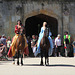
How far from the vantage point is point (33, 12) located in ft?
61.7

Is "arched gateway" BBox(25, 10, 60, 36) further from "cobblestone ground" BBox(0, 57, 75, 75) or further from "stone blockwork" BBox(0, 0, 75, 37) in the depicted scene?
"cobblestone ground" BBox(0, 57, 75, 75)

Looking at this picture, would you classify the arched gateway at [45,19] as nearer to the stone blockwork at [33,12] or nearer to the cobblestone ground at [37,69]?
the stone blockwork at [33,12]

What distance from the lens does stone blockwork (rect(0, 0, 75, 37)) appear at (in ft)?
61.2

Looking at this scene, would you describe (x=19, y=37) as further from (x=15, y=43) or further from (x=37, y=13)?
(x=37, y=13)

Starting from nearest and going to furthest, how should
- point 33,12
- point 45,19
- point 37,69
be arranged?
point 37,69, point 33,12, point 45,19

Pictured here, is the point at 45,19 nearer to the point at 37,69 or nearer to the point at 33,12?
the point at 33,12

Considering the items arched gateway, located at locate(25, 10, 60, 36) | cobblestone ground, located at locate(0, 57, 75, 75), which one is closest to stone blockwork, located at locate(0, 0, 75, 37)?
arched gateway, located at locate(25, 10, 60, 36)

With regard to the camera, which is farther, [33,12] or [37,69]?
[33,12]

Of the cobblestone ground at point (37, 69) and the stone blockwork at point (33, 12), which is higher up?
the stone blockwork at point (33, 12)

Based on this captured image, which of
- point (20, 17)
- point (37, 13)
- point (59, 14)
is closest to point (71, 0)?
point (59, 14)

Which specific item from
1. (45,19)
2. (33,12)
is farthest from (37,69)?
(45,19)

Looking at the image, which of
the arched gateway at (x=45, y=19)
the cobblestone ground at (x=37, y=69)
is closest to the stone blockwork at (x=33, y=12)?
the arched gateway at (x=45, y=19)

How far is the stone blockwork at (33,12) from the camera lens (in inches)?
734

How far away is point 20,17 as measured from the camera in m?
18.7
